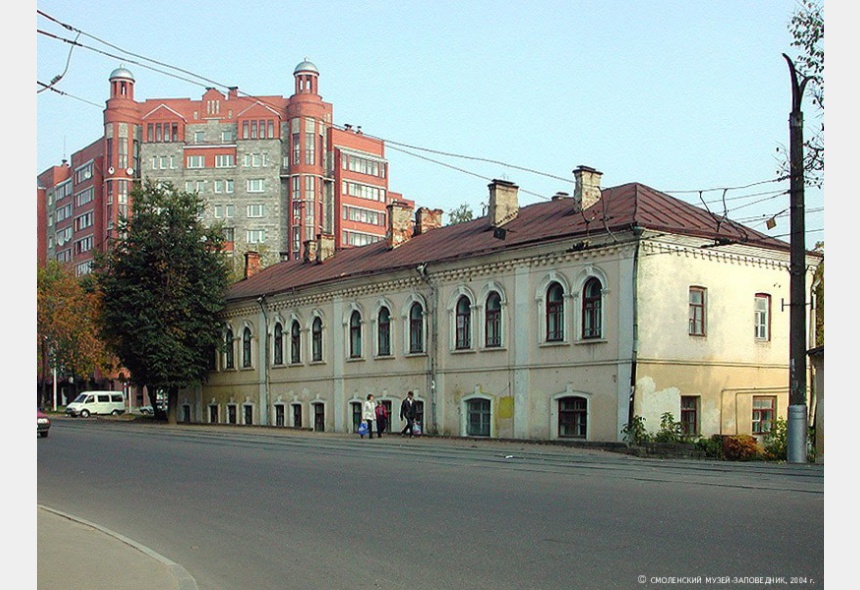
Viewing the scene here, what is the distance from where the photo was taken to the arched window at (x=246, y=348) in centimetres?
5112

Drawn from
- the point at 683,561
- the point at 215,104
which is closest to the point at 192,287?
the point at 683,561

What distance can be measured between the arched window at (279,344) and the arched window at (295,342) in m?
0.90

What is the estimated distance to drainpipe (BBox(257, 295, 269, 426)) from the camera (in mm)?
48875

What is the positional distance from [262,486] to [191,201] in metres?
36.2

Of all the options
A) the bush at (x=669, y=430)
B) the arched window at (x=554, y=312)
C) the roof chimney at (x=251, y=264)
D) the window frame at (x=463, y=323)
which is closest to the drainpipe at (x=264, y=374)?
the roof chimney at (x=251, y=264)

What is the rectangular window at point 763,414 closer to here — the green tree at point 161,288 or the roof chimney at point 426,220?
the roof chimney at point 426,220

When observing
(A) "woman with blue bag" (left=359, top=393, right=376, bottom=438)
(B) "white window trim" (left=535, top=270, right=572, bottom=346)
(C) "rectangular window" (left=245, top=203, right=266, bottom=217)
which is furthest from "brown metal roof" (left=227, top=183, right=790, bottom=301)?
(C) "rectangular window" (left=245, top=203, right=266, bottom=217)

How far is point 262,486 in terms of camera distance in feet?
56.6

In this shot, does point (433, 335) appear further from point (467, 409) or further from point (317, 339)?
point (317, 339)

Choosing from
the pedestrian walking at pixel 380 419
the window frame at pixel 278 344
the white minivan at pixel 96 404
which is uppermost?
the window frame at pixel 278 344

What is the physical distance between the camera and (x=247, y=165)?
114188 millimetres

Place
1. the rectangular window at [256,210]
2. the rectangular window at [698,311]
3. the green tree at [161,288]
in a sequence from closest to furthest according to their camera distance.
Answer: the rectangular window at [698,311] → the green tree at [161,288] → the rectangular window at [256,210]

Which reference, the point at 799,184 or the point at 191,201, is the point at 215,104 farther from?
the point at 799,184

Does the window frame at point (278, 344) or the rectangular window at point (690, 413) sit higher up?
the window frame at point (278, 344)
